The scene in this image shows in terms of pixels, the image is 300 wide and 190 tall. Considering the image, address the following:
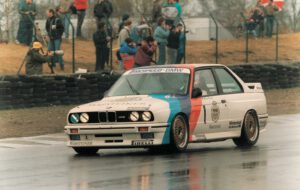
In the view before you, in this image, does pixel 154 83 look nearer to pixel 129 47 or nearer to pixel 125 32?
pixel 129 47

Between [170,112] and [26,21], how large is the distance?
15.2 m

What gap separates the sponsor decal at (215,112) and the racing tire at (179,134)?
79cm

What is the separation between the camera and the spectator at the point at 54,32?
95.1 feet

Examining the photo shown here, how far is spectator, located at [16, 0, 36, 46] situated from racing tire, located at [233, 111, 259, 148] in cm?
1341

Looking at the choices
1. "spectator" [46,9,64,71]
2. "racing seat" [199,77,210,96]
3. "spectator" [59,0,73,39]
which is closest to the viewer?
"racing seat" [199,77,210,96]

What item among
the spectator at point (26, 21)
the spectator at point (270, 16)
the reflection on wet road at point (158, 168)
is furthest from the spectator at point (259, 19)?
the reflection on wet road at point (158, 168)

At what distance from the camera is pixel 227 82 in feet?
56.8

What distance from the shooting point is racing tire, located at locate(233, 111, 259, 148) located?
55.8ft

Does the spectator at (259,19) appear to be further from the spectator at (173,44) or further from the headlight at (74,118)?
the headlight at (74,118)

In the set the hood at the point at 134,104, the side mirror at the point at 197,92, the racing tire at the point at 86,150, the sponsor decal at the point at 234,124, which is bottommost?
the racing tire at the point at 86,150

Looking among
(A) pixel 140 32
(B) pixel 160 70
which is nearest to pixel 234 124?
(B) pixel 160 70

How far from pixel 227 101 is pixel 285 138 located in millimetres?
2409

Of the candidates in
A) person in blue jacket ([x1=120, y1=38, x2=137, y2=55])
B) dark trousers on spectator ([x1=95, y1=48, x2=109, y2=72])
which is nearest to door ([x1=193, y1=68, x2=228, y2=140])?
person in blue jacket ([x1=120, y1=38, x2=137, y2=55])

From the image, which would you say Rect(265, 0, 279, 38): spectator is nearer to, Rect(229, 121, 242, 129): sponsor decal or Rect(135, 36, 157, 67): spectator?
Rect(135, 36, 157, 67): spectator
